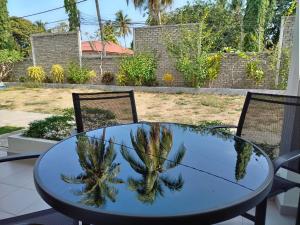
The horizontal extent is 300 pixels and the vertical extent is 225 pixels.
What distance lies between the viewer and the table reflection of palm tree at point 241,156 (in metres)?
1.10

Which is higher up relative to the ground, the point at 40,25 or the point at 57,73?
the point at 40,25

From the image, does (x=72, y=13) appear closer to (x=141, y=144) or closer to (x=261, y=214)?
(x=141, y=144)

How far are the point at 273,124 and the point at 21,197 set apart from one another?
1.96m

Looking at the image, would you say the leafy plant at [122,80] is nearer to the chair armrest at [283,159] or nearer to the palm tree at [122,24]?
the chair armrest at [283,159]

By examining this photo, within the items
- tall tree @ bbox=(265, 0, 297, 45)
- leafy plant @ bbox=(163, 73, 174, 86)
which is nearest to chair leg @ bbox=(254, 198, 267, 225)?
leafy plant @ bbox=(163, 73, 174, 86)

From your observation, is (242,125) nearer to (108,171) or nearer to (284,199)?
(284,199)

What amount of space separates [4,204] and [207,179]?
1.78m

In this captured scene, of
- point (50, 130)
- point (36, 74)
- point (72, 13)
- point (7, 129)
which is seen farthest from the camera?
point (72, 13)

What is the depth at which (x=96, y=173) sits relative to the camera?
1.11 metres

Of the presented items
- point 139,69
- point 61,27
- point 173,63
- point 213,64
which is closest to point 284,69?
point 213,64

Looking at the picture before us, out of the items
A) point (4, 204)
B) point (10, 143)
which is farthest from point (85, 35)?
point (4, 204)

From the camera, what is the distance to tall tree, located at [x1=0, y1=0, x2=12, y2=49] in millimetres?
10945

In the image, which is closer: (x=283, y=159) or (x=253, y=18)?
(x=283, y=159)

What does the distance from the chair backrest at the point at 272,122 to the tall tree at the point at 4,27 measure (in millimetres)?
11598
